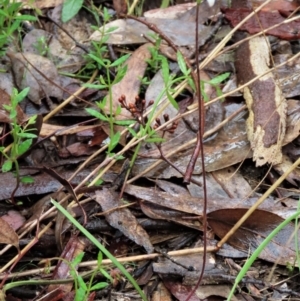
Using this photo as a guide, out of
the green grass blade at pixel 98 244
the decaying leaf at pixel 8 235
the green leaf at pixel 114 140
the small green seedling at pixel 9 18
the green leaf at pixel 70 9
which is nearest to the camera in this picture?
the green grass blade at pixel 98 244

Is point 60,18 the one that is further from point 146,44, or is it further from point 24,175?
point 24,175

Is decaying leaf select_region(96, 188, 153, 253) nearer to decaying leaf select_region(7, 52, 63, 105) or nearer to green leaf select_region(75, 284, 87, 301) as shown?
green leaf select_region(75, 284, 87, 301)

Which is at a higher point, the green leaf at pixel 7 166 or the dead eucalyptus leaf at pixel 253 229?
the green leaf at pixel 7 166

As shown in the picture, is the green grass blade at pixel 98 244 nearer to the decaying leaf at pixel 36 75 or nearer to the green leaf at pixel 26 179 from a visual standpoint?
the green leaf at pixel 26 179

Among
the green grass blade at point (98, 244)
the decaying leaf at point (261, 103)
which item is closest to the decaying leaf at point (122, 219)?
the green grass blade at point (98, 244)

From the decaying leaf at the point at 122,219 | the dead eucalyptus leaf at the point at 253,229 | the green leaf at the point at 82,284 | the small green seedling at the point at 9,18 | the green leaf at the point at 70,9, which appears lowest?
the dead eucalyptus leaf at the point at 253,229

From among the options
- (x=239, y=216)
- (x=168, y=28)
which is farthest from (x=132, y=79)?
(x=239, y=216)

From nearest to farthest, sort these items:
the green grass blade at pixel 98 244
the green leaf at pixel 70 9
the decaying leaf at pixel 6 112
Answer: the green grass blade at pixel 98 244 < the decaying leaf at pixel 6 112 < the green leaf at pixel 70 9

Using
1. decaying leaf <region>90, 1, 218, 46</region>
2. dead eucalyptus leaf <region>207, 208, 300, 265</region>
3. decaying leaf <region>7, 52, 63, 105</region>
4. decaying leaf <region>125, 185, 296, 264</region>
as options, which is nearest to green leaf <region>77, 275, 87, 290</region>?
decaying leaf <region>125, 185, 296, 264</region>

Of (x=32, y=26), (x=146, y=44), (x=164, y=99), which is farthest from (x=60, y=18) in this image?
(x=164, y=99)
